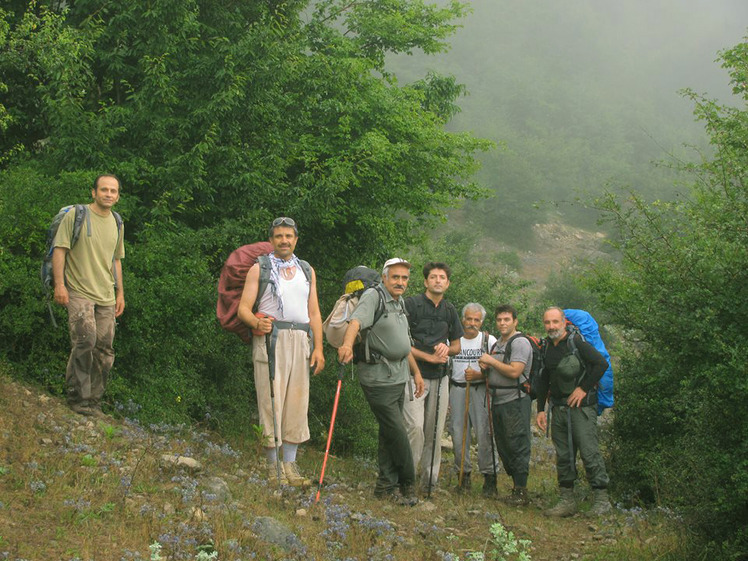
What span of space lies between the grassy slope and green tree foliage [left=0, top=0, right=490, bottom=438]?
1154 mm

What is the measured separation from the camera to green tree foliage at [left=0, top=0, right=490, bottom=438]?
8.74 m

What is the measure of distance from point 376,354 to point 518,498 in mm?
2512

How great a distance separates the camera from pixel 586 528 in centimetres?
784

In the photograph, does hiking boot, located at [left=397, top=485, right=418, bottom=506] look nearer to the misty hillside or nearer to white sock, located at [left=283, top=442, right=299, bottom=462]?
white sock, located at [left=283, top=442, right=299, bottom=462]

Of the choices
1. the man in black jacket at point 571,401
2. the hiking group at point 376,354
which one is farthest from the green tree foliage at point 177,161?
the man in black jacket at point 571,401

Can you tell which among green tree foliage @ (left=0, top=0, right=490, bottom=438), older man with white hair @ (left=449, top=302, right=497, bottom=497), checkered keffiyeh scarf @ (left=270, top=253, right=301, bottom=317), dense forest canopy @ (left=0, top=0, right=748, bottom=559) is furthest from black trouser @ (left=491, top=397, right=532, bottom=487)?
green tree foliage @ (left=0, top=0, right=490, bottom=438)

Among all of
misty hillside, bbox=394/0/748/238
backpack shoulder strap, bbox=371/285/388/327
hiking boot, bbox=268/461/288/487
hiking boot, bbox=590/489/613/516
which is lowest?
hiking boot, bbox=590/489/613/516

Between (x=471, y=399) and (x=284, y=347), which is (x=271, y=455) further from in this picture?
(x=471, y=399)

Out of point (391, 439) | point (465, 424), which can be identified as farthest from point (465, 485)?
point (391, 439)

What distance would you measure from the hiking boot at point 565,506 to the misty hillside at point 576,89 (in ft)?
214

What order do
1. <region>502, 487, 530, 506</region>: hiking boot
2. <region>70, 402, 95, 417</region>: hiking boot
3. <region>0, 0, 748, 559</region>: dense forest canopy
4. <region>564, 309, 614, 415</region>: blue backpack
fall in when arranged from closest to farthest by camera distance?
<region>0, 0, 748, 559</region>: dense forest canopy, <region>70, 402, 95, 417</region>: hiking boot, <region>564, 309, 614, 415</region>: blue backpack, <region>502, 487, 530, 506</region>: hiking boot

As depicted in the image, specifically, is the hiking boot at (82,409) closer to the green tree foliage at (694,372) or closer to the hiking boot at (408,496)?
the hiking boot at (408,496)

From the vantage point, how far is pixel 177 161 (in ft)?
36.5

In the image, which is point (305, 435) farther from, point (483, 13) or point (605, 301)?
point (483, 13)
